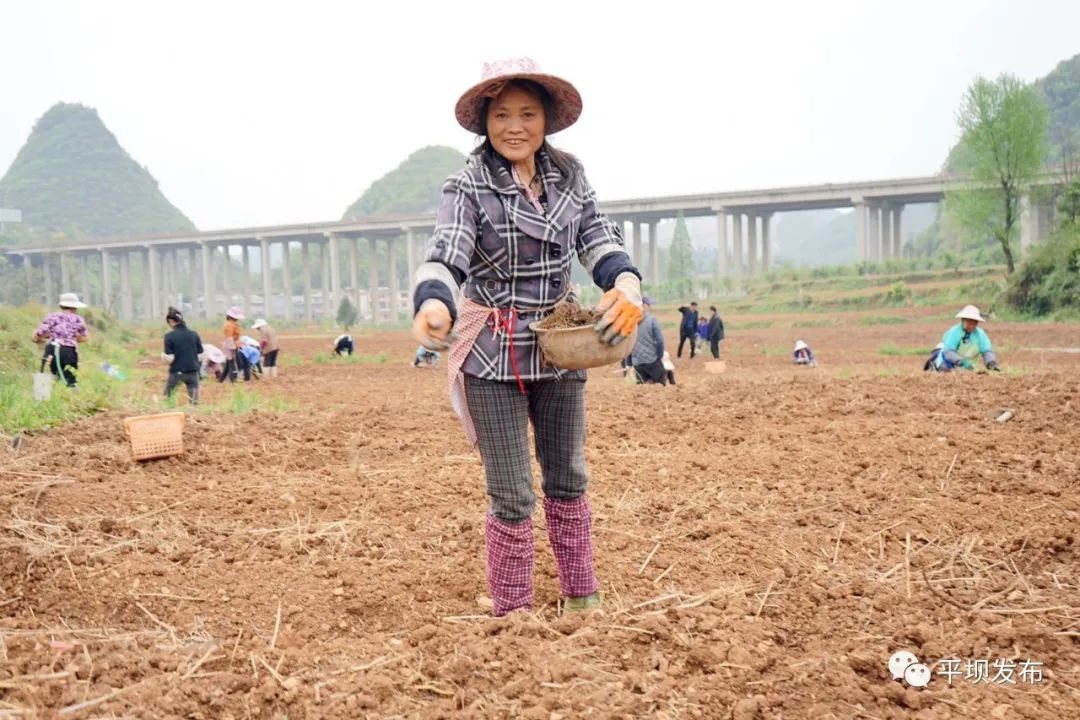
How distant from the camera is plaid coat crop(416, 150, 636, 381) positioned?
9.14 feet

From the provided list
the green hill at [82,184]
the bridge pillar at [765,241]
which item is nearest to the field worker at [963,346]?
the bridge pillar at [765,241]

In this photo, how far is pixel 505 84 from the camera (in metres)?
2.85

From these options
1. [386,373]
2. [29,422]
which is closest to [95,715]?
[29,422]

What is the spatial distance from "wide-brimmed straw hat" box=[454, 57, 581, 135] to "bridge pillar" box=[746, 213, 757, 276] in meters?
60.6

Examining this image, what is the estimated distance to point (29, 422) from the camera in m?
7.08

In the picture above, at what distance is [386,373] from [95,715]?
15.9m

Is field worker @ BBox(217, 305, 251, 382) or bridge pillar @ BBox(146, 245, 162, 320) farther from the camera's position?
bridge pillar @ BBox(146, 245, 162, 320)

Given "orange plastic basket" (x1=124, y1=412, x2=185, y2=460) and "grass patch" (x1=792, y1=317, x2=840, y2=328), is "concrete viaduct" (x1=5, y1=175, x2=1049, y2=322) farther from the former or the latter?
"orange plastic basket" (x1=124, y1=412, x2=185, y2=460)

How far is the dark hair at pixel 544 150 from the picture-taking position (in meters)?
2.90

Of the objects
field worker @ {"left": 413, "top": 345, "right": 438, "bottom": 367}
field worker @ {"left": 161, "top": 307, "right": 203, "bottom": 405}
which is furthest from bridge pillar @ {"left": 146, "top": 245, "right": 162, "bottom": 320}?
field worker @ {"left": 161, "top": 307, "right": 203, "bottom": 405}

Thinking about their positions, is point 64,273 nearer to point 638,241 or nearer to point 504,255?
point 638,241

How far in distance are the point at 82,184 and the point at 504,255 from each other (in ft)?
556

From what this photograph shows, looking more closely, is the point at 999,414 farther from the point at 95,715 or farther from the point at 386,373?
the point at 386,373

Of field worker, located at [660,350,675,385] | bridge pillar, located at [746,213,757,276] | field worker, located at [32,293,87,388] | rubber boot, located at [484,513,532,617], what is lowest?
field worker, located at [660,350,675,385]
